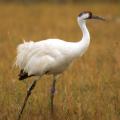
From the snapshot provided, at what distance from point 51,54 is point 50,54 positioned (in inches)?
1.2

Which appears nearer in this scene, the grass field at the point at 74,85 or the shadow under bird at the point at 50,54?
the shadow under bird at the point at 50,54

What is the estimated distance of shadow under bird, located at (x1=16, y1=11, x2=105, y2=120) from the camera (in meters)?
7.75

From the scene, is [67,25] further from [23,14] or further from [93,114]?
→ [93,114]

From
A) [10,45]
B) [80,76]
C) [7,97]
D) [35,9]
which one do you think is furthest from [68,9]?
[7,97]

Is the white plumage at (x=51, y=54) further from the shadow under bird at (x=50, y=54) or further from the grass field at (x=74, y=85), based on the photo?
the grass field at (x=74, y=85)

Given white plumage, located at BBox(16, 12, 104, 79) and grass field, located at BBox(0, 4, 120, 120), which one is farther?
grass field, located at BBox(0, 4, 120, 120)

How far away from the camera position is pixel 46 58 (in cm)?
785

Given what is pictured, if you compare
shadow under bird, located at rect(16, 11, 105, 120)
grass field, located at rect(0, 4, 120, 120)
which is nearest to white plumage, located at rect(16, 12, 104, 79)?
shadow under bird, located at rect(16, 11, 105, 120)

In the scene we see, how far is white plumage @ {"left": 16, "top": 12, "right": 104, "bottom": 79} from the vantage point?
7.74 metres

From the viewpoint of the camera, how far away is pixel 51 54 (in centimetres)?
781

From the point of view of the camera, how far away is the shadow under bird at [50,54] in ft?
25.4

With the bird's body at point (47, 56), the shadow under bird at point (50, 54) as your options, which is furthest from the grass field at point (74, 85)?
the bird's body at point (47, 56)

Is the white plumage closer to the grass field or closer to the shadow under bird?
the shadow under bird

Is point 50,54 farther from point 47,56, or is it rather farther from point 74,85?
point 74,85
